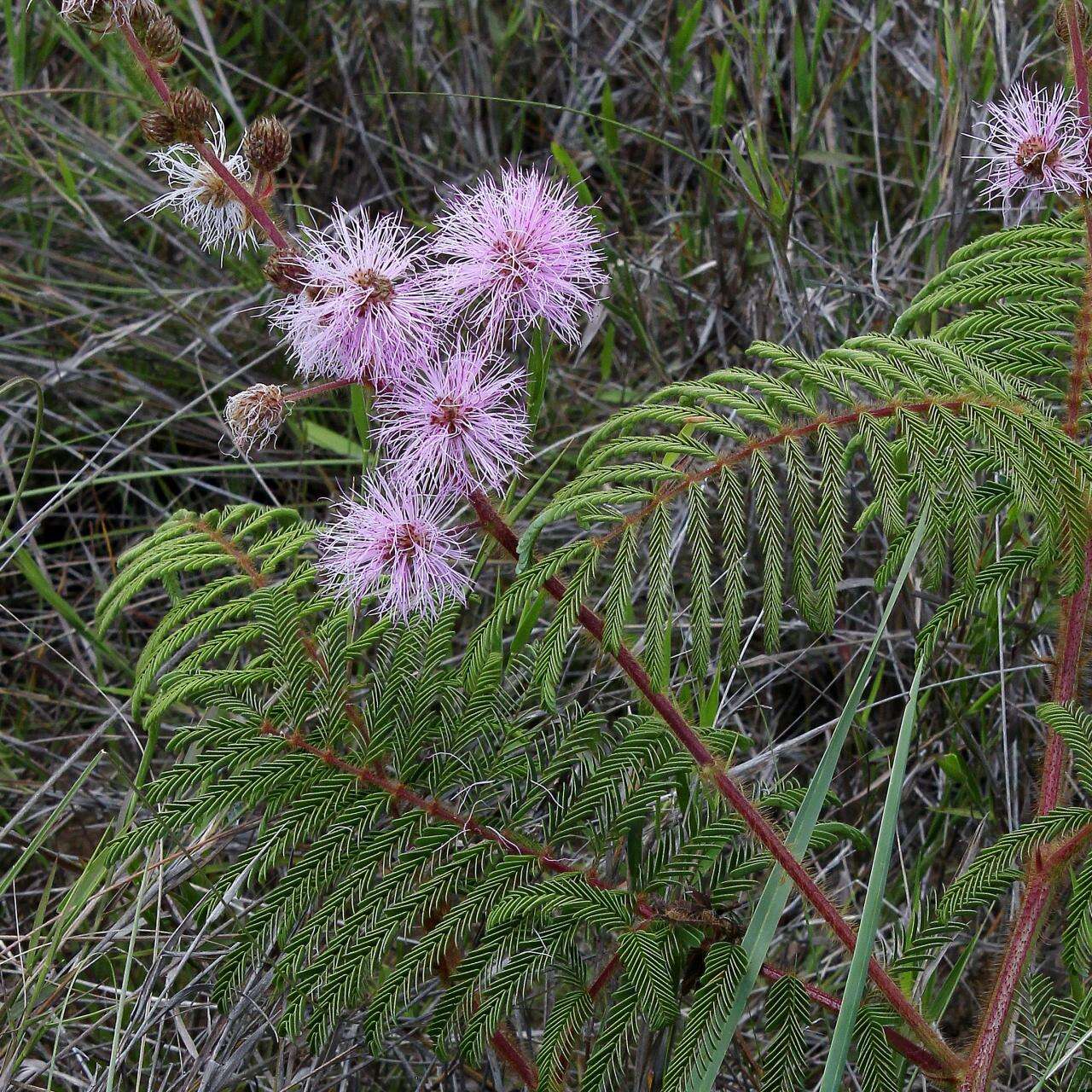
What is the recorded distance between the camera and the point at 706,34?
4070 mm

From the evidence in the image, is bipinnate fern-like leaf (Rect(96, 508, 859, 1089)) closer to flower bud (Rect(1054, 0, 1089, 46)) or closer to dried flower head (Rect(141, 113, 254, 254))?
dried flower head (Rect(141, 113, 254, 254))

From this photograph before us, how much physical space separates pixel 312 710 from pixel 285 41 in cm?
330

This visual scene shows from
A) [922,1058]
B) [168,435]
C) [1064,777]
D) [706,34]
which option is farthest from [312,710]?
[706,34]

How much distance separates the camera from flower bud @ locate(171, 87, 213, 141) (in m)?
1.71

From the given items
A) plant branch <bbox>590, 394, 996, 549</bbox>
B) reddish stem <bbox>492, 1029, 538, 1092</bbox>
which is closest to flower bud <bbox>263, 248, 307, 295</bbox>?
plant branch <bbox>590, 394, 996, 549</bbox>

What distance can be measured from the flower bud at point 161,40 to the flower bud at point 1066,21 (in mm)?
1430

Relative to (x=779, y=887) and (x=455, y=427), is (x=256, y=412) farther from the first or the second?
(x=779, y=887)

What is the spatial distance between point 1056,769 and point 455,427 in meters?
1.14

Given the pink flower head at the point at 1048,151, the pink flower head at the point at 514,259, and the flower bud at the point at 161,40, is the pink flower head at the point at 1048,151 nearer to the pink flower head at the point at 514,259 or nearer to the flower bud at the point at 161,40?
the pink flower head at the point at 514,259

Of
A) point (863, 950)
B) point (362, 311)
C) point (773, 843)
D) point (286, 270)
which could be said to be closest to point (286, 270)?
point (286, 270)

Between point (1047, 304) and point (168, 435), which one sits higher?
point (1047, 304)

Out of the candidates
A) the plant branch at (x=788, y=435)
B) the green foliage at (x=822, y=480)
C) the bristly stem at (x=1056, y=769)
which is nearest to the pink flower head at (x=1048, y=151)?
the bristly stem at (x=1056, y=769)

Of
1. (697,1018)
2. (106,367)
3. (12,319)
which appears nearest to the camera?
(697,1018)

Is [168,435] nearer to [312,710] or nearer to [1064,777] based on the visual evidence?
[312,710]
